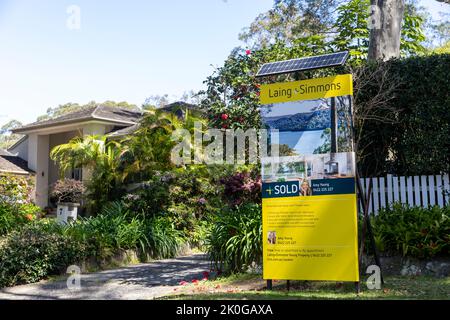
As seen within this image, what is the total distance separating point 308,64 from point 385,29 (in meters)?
7.06

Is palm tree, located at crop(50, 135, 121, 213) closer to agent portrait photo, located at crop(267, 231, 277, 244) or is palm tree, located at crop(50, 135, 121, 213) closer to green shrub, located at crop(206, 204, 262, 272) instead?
green shrub, located at crop(206, 204, 262, 272)

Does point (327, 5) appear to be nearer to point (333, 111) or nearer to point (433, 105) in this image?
point (433, 105)

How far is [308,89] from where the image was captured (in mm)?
7266

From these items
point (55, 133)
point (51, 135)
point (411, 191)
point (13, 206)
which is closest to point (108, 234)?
point (13, 206)

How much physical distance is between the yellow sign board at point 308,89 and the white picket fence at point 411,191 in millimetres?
3840

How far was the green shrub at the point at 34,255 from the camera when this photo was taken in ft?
31.0

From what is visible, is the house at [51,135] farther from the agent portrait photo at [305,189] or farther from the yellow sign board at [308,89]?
the agent portrait photo at [305,189]

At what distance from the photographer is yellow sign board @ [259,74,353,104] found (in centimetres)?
699

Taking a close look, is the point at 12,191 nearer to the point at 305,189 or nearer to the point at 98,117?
the point at 98,117

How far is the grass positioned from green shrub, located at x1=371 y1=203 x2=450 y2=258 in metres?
0.45

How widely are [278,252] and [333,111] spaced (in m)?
2.18

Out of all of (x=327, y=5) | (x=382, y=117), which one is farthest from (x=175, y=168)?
(x=327, y=5)

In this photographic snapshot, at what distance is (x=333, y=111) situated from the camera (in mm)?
7016

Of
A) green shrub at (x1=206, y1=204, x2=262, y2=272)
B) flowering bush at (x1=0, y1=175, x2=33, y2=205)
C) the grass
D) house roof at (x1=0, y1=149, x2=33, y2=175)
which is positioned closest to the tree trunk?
green shrub at (x1=206, y1=204, x2=262, y2=272)
